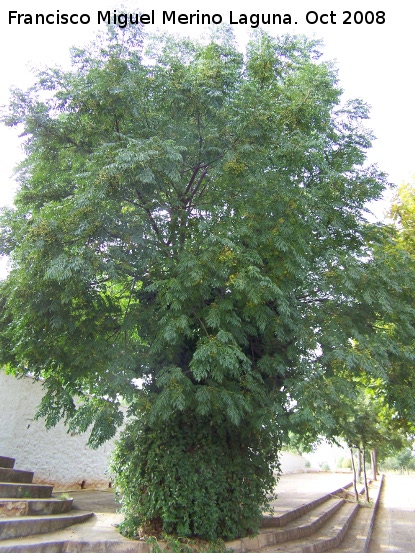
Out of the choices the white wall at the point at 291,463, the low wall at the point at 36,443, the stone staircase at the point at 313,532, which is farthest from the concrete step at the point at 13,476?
the white wall at the point at 291,463

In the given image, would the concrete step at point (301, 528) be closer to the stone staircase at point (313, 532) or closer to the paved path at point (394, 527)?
the stone staircase at point (313, 532)

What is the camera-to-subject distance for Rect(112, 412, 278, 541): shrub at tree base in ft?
16.5

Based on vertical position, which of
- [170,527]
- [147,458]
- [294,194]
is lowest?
[170,527]

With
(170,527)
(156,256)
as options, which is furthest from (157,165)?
(170,527)

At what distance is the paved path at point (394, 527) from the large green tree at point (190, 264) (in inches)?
160

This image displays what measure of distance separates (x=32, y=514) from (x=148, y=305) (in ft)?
9.86

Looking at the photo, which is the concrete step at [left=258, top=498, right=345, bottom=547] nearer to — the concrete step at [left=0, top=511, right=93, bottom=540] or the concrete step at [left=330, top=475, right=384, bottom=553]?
the concrete step at [left=330, top=475, right=384, bottom=553]

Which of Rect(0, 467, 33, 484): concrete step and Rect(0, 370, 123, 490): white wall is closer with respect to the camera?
Rect(0, 467, 33, 484): concrete step

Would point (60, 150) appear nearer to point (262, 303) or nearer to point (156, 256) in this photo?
point (156, 256)

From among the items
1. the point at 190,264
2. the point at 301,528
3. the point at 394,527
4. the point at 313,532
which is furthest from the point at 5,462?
the point at 394,527

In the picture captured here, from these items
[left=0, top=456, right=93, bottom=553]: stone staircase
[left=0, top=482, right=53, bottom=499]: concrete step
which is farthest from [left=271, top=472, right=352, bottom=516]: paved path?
[left=0, top=482, right=53, bottom=499]: concrete step

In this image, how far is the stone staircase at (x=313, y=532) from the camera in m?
5.82

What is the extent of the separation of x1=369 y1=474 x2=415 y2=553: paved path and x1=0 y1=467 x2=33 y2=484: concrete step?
21.0 feet

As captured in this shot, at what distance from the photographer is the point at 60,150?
6008 mm
